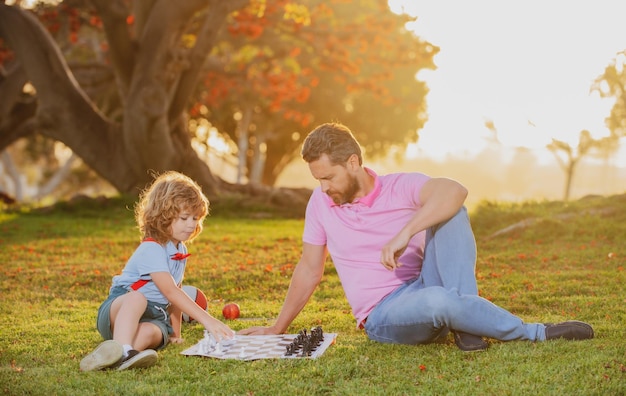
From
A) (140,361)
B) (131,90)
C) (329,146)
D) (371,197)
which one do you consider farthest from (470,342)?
(131,90)

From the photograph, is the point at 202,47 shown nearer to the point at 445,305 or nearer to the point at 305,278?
the point at 305,278

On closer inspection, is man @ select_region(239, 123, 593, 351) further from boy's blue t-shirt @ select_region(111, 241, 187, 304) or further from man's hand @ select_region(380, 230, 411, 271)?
boy's blue t-shirt @ select_region(111, 241, 187, 304)

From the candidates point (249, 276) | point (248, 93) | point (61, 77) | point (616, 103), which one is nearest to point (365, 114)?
point (248, 93)

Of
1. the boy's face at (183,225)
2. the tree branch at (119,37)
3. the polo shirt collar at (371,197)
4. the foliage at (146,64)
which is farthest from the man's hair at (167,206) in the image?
the tree branch at (119,37)

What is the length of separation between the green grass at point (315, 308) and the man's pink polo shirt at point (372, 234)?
44 centimetres

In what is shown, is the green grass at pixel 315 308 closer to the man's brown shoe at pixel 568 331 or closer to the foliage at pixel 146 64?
the man's brown shoe at pixel 568 331

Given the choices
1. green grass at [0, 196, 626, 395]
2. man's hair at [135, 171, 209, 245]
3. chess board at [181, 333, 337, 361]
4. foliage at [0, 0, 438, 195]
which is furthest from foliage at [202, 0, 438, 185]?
chess board at [181, 333, 337, 361]

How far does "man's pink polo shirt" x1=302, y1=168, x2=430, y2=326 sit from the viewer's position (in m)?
5.76

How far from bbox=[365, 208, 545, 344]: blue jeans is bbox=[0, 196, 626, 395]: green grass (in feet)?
0.43

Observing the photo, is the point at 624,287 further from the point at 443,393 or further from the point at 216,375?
the point at 216,375

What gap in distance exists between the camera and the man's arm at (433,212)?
527 centimetres

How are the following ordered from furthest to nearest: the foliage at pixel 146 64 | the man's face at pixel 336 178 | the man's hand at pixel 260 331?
the foliage at pixel 146 64 → the man's hand at pixel 260 331 → the man's face at pixel 336 178

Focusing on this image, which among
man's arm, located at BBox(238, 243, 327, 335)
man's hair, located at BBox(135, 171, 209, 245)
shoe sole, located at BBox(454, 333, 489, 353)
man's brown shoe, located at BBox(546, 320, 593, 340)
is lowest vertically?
shoe sole, located at BBox(454, 333, 489, 353)

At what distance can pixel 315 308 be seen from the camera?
7.78 metres
